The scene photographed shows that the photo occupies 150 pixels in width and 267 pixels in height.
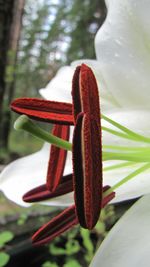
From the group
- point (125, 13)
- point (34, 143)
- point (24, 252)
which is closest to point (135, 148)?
point (125, 13)

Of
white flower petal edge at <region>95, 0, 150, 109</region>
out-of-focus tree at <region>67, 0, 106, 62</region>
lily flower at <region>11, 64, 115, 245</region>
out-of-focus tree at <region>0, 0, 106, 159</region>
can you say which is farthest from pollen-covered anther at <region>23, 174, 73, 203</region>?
out-of-focus tree at <region>67, 0, 106, 62</region>

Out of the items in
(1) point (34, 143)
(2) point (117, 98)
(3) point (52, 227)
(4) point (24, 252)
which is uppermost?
(2) point (117, 98)

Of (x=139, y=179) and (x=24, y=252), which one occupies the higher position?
(x=139, y=179)

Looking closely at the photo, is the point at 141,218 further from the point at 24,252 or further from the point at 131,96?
the point at 24,252

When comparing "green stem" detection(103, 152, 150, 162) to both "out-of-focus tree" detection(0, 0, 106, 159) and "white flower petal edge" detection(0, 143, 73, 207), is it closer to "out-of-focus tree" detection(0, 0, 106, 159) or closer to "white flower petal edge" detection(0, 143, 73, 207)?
"white flower petal edge" detection(0, 143, 73, 207)

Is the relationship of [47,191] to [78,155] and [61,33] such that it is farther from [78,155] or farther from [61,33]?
[61,33]
